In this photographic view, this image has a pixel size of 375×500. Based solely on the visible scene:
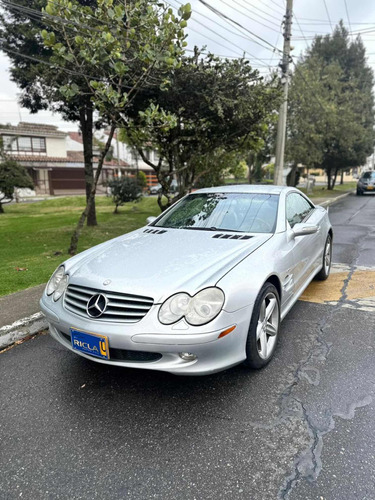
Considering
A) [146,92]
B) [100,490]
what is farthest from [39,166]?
[100,490]

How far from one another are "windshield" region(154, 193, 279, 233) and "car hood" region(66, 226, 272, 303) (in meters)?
0.25

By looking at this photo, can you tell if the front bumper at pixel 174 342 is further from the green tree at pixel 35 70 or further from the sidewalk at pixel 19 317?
the green tree at pixel 35 70

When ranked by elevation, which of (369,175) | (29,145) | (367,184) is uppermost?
(29,145)

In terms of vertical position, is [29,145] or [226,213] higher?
[29,145]

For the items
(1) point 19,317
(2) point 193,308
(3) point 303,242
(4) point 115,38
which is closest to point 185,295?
(2) point 193,308

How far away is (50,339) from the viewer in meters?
3.68

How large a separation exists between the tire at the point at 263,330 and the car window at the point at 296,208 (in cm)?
116

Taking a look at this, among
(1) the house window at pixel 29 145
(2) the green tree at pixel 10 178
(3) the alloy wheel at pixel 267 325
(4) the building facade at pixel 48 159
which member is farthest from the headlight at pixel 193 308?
(1) the house window at pixel 29 145

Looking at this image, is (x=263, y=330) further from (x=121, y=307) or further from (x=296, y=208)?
(x=296, y=208)

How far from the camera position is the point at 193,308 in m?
2.39

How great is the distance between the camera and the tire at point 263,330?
8.82ft

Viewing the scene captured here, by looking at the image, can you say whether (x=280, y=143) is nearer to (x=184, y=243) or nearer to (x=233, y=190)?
(x=233, y=190)

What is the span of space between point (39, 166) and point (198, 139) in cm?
2994

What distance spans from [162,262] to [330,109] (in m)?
19.5
